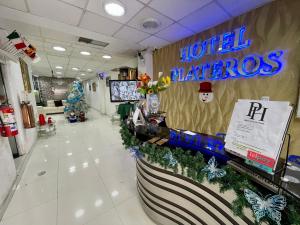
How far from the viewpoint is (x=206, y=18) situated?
7.78 ft

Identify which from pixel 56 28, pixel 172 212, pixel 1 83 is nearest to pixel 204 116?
pixel 172 212

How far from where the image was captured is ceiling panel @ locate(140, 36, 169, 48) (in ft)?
10.8

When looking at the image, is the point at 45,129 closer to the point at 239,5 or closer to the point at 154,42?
the point at 154,42

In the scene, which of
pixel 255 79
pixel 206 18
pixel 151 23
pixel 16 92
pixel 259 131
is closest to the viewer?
pixel 259 131

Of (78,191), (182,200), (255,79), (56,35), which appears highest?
(56,35)

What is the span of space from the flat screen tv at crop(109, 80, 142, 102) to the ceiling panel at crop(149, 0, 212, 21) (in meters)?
1.51

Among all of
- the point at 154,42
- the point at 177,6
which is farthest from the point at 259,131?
the point at 154,42

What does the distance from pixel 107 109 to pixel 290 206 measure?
900cm

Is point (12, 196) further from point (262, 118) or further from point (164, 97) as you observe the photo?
point (164, 97)

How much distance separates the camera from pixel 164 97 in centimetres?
405

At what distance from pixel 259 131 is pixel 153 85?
4.31ft

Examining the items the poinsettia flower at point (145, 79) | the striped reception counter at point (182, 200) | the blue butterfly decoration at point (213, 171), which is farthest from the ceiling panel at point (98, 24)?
the blue butterfly decoration at point (213, 171)

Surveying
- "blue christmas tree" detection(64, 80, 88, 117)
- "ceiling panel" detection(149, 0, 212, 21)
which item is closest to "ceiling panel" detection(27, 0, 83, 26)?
"ceiling panel" detection(149, 0, 212, 21)

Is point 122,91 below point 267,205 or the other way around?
the other way around
